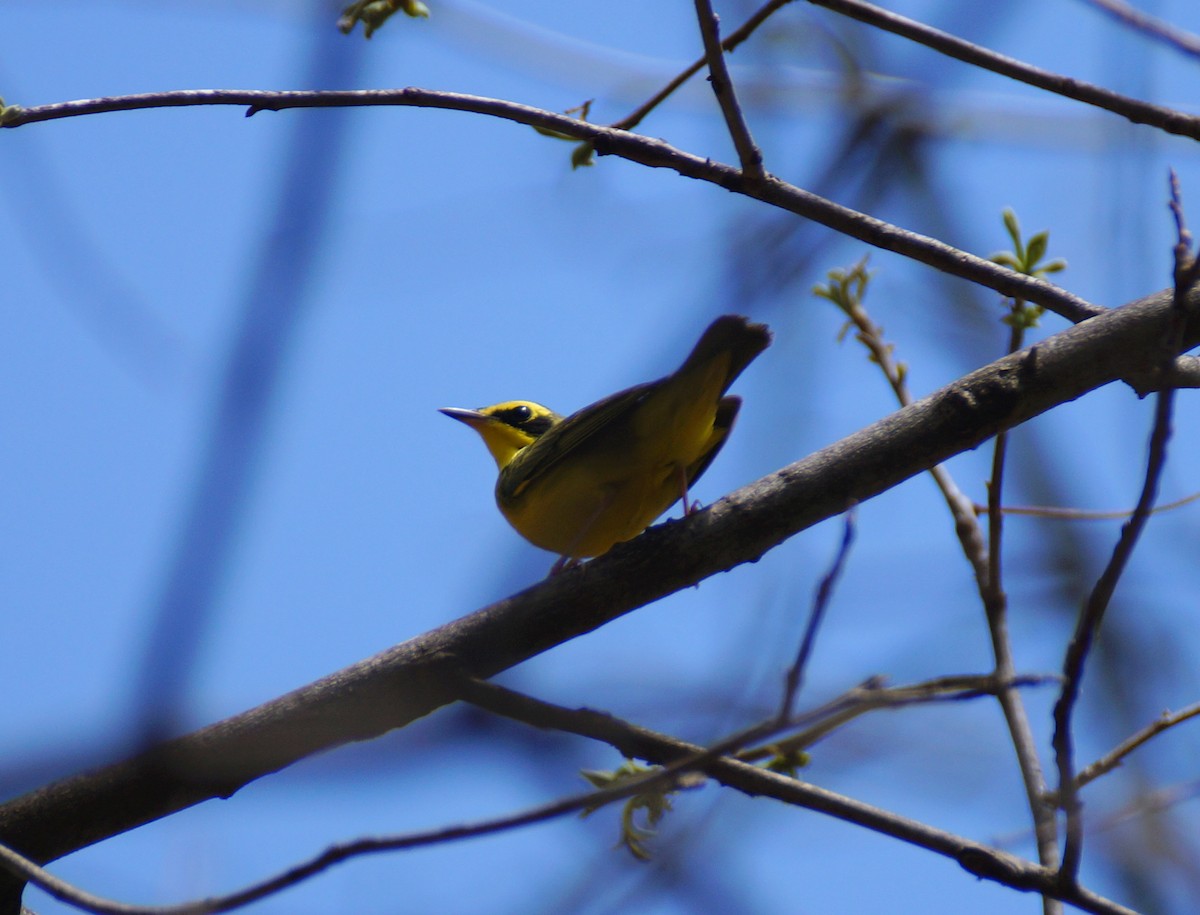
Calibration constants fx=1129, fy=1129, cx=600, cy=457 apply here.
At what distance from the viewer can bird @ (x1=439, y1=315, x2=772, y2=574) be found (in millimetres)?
4262

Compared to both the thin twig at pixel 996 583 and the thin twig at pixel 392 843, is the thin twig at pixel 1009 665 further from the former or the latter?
the thin twig at pixel 392 843

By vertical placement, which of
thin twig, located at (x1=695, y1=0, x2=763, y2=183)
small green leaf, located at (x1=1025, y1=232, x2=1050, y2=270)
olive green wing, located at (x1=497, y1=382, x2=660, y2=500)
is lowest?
small green leaf, located at (x1=1025, y1=232, x2=1050, y2=270)

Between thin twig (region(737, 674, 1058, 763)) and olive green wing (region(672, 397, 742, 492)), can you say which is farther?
olive green wing (region(672, 397, 742, 492))

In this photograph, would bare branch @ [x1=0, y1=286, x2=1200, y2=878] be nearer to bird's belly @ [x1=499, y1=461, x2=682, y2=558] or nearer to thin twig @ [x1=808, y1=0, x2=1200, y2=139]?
thin twig @ [x1=808, y1=0, x2=1200, y2=139]

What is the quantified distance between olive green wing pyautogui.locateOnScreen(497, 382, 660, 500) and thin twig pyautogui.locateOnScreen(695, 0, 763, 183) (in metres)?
1.63

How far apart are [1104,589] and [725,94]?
144cm

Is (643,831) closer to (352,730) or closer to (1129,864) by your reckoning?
(352,730)

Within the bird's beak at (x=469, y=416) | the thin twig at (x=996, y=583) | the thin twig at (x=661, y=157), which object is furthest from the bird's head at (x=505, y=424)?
the thin twig at (x=661, y=157)

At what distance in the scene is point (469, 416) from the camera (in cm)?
650

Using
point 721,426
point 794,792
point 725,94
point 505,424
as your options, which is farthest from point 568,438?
point 794,792

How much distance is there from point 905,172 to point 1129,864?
9.24ft

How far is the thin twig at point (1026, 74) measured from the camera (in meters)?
2.71

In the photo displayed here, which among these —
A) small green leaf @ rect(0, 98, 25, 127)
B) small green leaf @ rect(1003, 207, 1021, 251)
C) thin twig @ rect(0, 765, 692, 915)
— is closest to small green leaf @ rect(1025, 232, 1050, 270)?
small green leaf @ rect(1003, 207, 1021, 251)

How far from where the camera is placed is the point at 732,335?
3.93 meters
